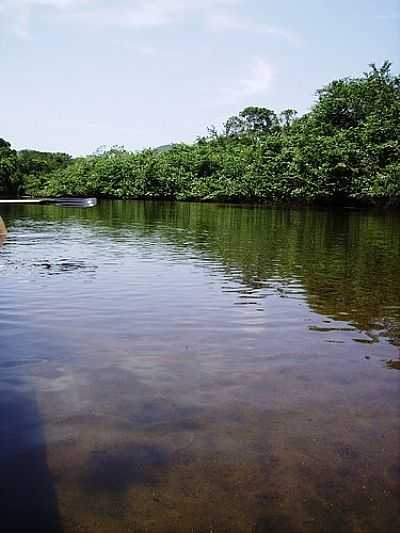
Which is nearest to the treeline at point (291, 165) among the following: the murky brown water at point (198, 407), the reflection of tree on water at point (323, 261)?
the reflection of tree on water at point (323, 261)

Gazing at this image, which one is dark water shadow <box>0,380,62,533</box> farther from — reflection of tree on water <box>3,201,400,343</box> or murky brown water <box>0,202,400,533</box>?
reflection of tree on water <box>3,201,400,343</box>

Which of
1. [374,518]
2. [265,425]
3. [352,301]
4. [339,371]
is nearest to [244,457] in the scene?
[265,425]

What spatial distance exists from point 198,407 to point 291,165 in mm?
52530

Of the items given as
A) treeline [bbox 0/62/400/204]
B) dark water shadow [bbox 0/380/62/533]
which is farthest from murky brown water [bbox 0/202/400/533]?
treeline [bbox 0/62/400/204]

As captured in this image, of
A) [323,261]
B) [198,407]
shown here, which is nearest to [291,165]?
[323,261]

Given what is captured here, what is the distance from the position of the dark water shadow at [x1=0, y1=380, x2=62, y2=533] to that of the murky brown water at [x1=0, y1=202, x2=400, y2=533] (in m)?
0.01

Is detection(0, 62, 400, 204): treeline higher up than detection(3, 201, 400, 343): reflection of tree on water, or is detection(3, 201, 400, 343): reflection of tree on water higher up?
detection(0, 62, 400, 204): treeline

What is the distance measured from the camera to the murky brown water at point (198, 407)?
3275 mm

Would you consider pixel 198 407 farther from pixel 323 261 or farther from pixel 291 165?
pixel 291 165

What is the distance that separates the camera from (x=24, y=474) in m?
3.59

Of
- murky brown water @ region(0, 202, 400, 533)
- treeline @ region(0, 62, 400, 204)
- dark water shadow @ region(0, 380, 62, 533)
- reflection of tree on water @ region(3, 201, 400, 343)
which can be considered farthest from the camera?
treeline @ region(0, 62, 400, 204)

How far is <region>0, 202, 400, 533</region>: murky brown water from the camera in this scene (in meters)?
3.28

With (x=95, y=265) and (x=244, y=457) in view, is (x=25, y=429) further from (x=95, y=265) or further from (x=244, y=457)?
(x=95, y=265)

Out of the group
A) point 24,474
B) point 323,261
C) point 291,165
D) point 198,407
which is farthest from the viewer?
point 291,165
